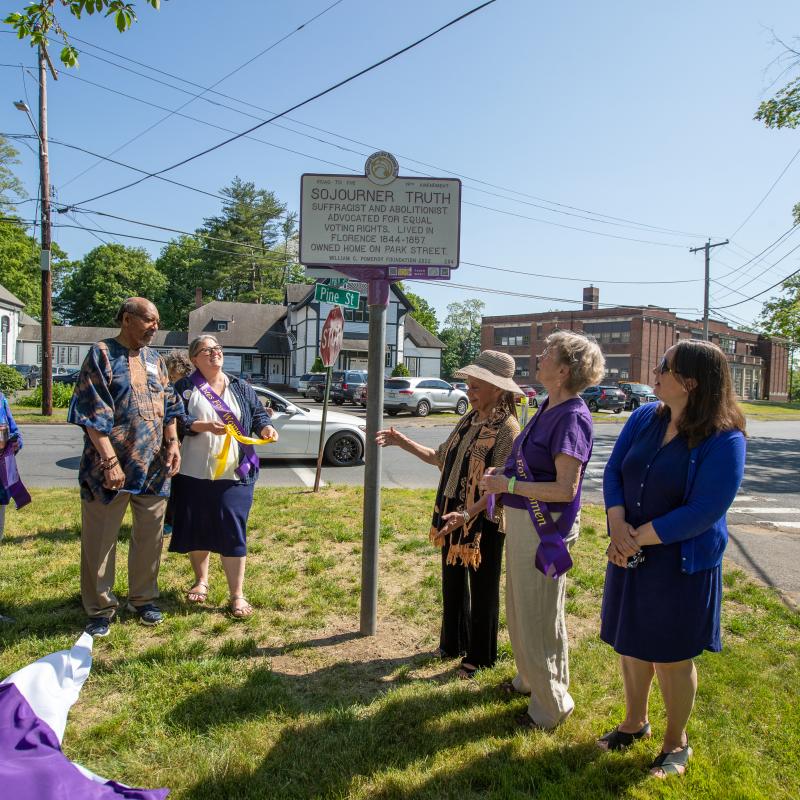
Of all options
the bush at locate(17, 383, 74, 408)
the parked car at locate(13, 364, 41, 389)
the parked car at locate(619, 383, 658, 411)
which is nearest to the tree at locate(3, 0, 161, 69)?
the bush at locate(17, 383, 74, 408)

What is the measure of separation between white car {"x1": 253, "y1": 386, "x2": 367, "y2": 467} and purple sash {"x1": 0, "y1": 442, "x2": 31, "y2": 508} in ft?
22.2

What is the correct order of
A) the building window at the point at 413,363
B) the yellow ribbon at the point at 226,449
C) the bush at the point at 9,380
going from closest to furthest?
1. the yellow ribbon at the point at 226,449
2. the bush at the point at 9,380
3. the building window at the point at 413,363

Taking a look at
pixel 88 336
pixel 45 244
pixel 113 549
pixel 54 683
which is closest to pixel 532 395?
pixel 113 549

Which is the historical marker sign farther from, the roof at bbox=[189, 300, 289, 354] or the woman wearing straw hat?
the roof at bbox=[189, 300, 289, 354]

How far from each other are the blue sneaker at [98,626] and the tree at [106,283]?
68.2 m

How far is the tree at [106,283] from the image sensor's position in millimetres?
66500

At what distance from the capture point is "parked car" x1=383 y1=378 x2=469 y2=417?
25.2 m

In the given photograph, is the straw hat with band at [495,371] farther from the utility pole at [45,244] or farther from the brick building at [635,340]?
the brick building at [635,340]

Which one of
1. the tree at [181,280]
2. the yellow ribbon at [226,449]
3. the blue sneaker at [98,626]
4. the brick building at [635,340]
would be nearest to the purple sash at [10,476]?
the blue sneaker at [98,626]

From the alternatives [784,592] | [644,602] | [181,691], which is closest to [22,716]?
[181,691]

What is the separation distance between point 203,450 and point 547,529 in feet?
8.18

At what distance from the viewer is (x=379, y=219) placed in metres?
3.86

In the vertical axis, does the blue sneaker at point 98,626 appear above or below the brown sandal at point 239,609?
above

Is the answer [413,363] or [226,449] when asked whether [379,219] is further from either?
[413,363]
